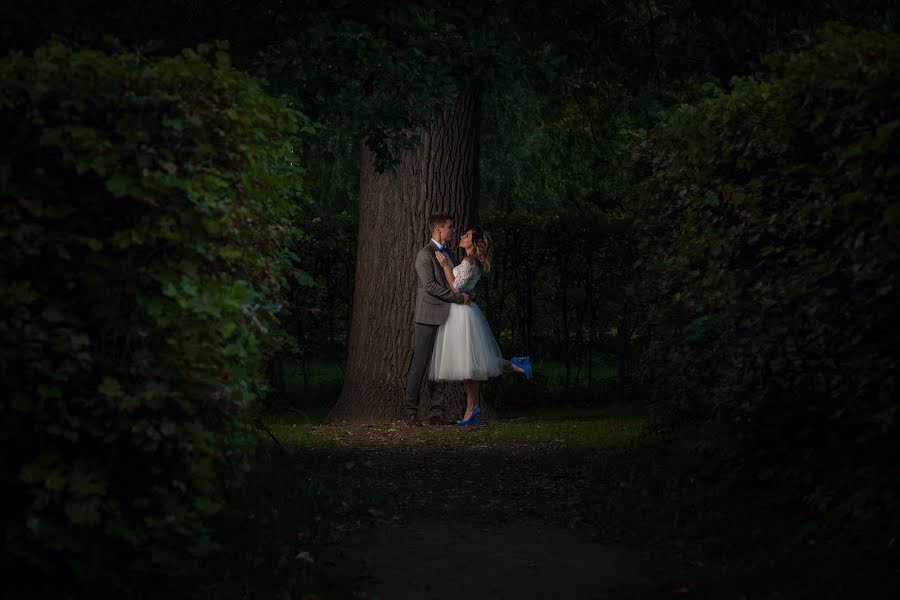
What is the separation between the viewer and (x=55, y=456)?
4.82m

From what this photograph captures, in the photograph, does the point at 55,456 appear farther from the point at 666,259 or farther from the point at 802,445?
the point at 666,259

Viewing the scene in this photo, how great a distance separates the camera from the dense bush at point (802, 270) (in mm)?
5402

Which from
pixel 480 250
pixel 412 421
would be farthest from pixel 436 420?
pixel 480 250

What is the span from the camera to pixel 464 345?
11.5m

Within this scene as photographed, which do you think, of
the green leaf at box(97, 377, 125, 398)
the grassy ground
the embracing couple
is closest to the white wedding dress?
the embracing couple

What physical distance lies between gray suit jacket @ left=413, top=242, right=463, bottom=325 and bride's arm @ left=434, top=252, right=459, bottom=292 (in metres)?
0.04

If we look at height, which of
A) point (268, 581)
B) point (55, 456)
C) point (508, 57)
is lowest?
point (268, 581)

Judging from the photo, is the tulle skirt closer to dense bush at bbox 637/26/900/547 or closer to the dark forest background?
the dark forest background

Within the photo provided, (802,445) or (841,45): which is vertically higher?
(841,45)

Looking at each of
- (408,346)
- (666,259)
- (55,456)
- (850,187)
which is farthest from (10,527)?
(408,346)

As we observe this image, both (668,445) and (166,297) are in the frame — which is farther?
(668,445)

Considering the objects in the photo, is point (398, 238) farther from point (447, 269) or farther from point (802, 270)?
point (802, 270)

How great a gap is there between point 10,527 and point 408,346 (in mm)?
7190

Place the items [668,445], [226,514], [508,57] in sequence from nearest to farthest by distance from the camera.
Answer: [226,514] < [668,445] < [508,57]
